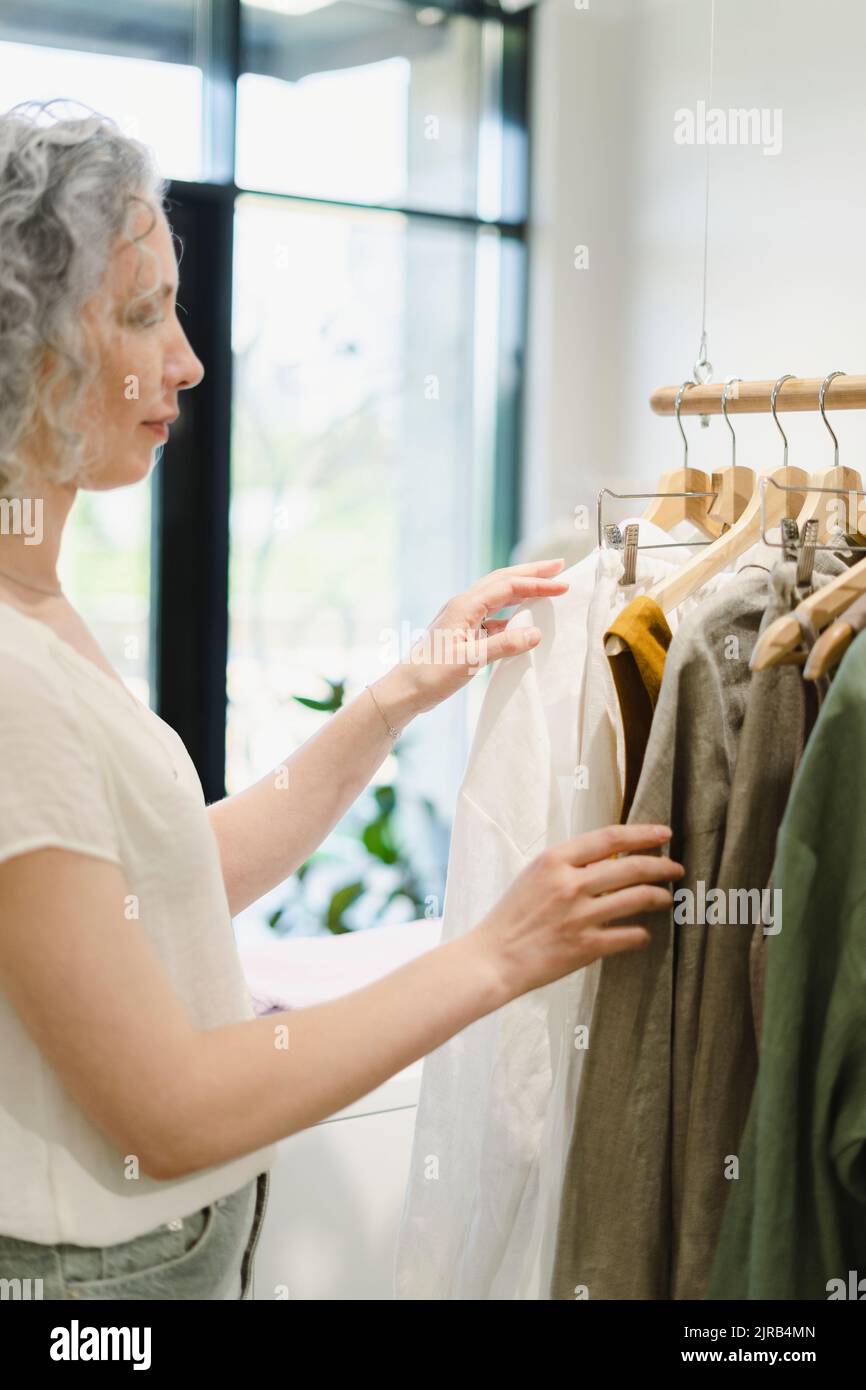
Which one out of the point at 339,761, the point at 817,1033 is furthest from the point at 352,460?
the point at 817,1033

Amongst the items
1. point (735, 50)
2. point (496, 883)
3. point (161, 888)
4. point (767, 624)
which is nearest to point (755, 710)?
point (767, 624)

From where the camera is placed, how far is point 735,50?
289 centimetres

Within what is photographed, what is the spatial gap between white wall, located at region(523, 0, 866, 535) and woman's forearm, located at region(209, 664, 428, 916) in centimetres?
143

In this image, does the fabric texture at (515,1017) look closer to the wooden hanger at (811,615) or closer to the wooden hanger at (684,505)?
the wooden hanger at (684,505)

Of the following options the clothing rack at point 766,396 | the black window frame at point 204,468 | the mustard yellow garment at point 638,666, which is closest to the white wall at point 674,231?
the black window frame at point 204,468

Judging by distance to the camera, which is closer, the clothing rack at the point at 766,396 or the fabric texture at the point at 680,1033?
the fabric texture at the point at 680,1033

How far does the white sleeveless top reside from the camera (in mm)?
932

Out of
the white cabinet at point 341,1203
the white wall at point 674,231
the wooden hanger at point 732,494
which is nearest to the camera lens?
the wooden hanger at point 732,494

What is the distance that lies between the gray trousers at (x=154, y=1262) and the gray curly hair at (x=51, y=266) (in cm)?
58

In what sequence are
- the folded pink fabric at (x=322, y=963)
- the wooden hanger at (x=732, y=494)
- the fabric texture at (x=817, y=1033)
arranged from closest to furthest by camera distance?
the fabric texture at (x=817, y=1033)
the wooden hanger at (x=732, y=494)
the folded pink fabric at (x=322, y=963)

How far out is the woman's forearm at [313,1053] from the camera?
3.14ft

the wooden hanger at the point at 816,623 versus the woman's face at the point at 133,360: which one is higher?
the woman's face at the point at 133,360

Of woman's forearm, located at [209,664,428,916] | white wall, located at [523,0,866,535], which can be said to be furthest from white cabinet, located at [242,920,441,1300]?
white wall, located at [523,0,866,535]
